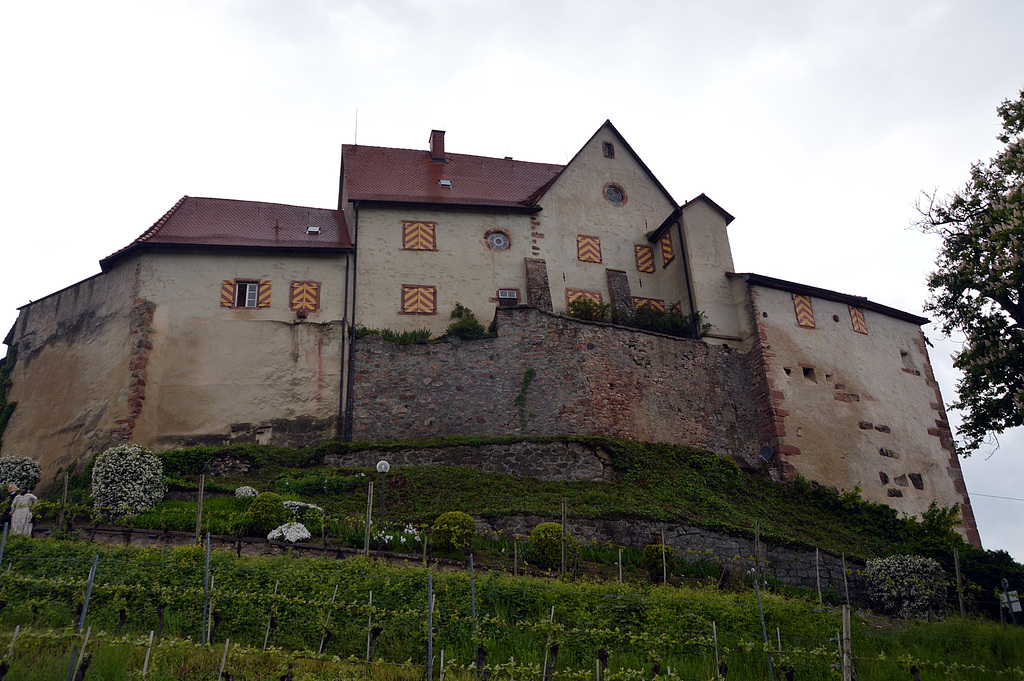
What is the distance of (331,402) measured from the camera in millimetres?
28562

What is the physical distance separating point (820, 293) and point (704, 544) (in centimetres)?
1445

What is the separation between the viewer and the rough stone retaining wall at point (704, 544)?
21453mm

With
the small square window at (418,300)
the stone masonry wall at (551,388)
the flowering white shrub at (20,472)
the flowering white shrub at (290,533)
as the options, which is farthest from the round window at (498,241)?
the flowering white shrub at (20,472)

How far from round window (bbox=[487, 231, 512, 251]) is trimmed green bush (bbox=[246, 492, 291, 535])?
15.7m

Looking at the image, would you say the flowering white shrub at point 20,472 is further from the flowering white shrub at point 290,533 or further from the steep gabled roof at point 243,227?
the flowering white shrub at point 290,533

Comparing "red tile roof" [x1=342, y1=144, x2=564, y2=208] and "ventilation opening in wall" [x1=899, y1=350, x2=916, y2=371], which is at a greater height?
"red tile roof" [x1=342, y1=144, x2=564, y2=208]

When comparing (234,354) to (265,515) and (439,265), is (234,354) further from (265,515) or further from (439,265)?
(265,515)

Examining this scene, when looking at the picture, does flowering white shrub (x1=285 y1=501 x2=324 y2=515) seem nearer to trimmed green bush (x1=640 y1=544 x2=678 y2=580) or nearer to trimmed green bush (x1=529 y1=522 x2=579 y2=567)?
trimmed green bush (x1=529 y1=522 x2=579 y2=567)

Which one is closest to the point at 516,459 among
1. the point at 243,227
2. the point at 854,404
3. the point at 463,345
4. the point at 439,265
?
the point at 463,345

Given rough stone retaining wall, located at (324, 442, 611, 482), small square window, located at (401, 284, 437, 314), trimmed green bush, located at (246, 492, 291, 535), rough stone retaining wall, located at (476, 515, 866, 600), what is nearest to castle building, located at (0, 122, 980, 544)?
small square window, located at (401, 284, 437, 314)

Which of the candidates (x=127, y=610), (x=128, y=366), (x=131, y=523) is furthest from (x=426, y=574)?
(x=128, y=366)

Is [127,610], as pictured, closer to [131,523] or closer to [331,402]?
[131,523]

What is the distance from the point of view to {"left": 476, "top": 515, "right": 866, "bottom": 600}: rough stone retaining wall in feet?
70.4

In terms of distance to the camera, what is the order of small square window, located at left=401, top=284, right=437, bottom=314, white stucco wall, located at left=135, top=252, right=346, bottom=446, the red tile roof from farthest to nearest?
the red tile roof, small square window, located at left=401, top=284, right=437, bottom=314, white stucco wall, located at left=135, top=252, right=346, bottom=446
